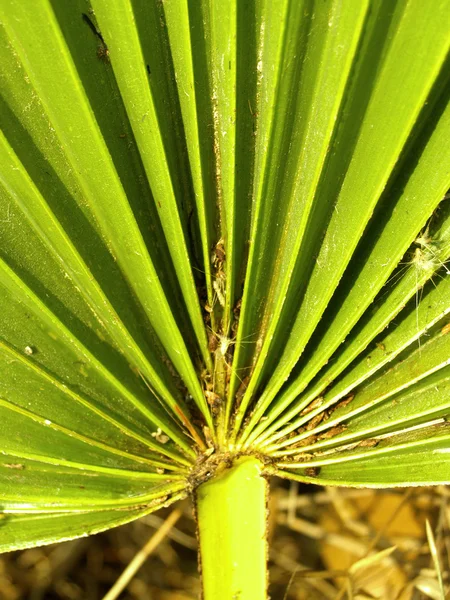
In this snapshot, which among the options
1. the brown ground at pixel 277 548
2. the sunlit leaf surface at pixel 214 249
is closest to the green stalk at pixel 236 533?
the sunlit leaf surface at pixel 214 249

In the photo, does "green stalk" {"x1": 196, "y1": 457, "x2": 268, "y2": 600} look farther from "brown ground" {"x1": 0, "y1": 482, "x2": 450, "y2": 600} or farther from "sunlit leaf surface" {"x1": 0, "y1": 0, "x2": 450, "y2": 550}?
"brown ground" {"x1": 0, "y1": 482, "x2": 450, "y2": 600}

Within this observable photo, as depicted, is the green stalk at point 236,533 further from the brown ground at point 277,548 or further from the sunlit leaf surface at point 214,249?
the brown ground at point 277,548

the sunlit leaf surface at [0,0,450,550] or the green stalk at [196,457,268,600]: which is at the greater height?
the sunlit leaf surface at [0,0,450,550]

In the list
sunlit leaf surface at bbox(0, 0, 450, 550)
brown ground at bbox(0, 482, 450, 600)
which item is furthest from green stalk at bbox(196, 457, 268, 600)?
brown ground at bbox(0, 482, 450, 600)

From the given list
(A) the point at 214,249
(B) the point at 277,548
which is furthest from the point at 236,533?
(B) the point at 277,548

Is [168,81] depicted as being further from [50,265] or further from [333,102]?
[50,265]

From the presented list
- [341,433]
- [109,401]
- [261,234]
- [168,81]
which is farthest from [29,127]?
[341,433]
